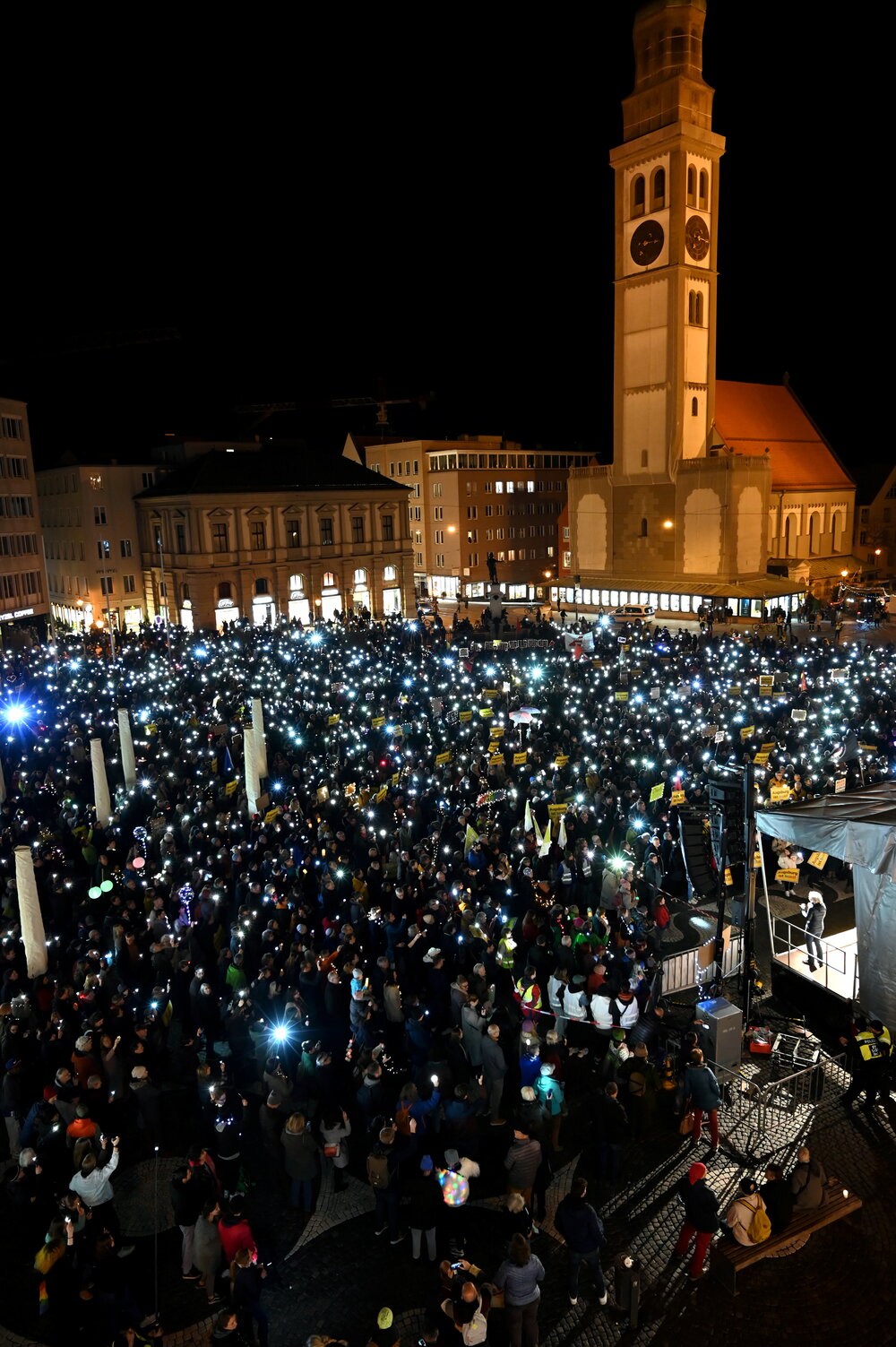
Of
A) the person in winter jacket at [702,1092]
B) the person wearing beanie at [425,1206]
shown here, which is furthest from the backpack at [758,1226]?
the person wearing beanie at [425,1206]

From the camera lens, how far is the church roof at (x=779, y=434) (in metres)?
53.8

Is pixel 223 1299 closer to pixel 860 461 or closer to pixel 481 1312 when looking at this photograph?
pixel 481 1312

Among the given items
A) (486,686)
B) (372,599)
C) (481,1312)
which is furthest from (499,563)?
(481,1312)

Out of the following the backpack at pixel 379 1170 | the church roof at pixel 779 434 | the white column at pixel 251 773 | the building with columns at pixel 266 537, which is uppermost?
the church roof at pixel 779 434

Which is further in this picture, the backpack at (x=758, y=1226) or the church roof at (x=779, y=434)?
the church roof at (x=779, y=434)

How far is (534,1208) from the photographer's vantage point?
7.98 meters

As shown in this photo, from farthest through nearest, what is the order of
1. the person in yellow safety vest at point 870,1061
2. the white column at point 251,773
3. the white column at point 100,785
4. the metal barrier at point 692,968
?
the white column at point 251,773 < the white column at point 100,785 < the metal barrier at point 692,968 < the person in yellow safety vest at point 870,1061

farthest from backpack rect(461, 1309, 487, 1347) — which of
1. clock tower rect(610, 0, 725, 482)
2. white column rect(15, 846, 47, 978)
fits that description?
clock tower rect(610, 0, 725, 482)

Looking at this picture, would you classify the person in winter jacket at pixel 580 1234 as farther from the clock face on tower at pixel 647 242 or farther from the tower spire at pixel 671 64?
the tower spire at pixel 671 64

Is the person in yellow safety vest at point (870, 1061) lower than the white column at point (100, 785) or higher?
lower

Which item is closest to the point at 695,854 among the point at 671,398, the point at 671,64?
the point at 671,398

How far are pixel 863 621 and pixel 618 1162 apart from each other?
34.7 meters

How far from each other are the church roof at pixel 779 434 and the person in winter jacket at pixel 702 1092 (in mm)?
48772

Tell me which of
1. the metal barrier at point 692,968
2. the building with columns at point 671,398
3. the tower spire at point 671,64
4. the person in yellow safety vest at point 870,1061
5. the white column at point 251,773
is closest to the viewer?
the person in yellow safety vest at point 870,1061
